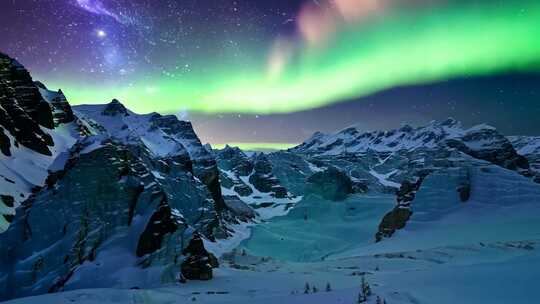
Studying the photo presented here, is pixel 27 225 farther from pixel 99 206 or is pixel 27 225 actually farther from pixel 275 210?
pixel 275 210

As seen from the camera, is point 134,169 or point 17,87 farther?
point 17,87

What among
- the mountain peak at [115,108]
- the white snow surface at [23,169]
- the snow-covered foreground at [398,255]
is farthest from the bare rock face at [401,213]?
the mountain peak at [115,108]

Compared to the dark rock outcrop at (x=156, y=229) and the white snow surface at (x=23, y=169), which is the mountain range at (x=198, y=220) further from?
the white snow surface at (x=23, y=169)

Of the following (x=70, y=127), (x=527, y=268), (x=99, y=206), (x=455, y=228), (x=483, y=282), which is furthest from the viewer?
(x=70, y=127)

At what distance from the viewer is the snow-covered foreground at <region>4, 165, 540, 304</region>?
17344 millimetres

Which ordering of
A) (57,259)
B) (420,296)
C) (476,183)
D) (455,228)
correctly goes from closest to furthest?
(420,296)
(57,259)
(455,228)
(476,183)

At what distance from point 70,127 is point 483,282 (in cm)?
10765

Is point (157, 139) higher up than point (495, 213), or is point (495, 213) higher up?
point (157, 139)

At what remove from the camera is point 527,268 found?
1998cm

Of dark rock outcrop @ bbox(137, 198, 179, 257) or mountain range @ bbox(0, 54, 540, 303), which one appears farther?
dark rock outcrop @ bbox(137, 198, 179, 257)

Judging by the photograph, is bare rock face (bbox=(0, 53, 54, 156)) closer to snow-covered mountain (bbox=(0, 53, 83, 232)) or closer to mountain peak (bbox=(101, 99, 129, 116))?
snow-covered mountain (bbox=(0, 53, 83, 232))

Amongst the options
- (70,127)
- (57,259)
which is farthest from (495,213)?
(70,127)

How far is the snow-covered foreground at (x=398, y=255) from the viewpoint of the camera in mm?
17344

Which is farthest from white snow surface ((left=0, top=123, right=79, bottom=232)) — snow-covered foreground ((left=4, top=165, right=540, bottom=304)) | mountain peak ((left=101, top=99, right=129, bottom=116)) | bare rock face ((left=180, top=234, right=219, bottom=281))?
bare rock face ((left=180, top=234, right=219, bottom=281))
